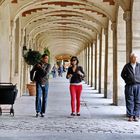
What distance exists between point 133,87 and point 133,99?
0.28m

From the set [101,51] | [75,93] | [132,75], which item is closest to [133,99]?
[132,75]

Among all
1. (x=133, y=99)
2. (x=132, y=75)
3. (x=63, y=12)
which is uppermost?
(x=63, y=12)

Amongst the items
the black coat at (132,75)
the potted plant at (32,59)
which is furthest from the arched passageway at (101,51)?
the black coat at (132,75)

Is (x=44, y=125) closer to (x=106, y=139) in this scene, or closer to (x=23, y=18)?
(x=106, y=139)

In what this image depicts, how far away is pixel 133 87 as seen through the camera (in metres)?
9.02

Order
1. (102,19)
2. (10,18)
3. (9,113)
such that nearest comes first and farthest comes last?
(9,113)
(10,18)
(102,19)

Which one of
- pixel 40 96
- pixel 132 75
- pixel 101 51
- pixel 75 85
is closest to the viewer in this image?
pixel 132 75

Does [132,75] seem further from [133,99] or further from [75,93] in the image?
[75,93]

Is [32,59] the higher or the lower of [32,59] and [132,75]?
the higher

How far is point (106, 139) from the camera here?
6586mm

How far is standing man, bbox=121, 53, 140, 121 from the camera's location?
8977 millimetres

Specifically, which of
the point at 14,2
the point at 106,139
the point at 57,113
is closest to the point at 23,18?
the point at 14,2

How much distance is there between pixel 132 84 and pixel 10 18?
20.6 ft

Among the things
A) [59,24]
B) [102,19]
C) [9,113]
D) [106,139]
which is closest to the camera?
[106,139]
